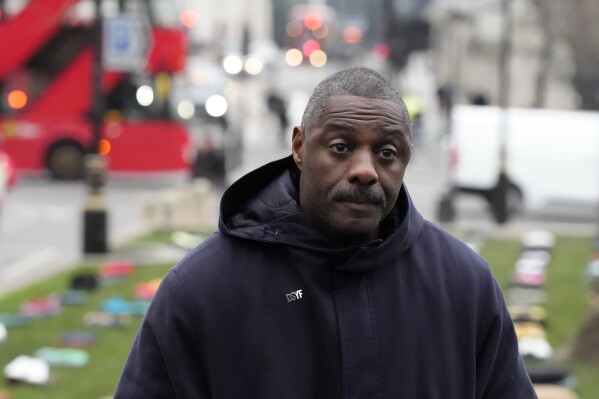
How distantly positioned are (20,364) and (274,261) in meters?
7.04

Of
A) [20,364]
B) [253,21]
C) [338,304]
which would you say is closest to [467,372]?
[338,304]

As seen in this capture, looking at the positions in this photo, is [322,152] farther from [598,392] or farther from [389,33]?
[389,33]

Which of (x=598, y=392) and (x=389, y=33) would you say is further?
(x=389, y=33)

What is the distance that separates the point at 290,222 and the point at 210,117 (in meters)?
39.4

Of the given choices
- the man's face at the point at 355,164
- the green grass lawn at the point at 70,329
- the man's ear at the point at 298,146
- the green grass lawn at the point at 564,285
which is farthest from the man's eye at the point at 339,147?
the green grass lawn at the point at 70,329

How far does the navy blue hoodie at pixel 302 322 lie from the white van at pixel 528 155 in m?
19.8

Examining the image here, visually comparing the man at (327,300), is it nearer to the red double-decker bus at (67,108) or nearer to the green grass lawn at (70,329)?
the green grass lawn at (70,329)

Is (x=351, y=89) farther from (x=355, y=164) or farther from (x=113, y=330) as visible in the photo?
(x=113, y=330)

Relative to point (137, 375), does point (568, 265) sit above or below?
→ below

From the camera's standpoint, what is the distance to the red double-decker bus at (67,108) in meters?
29.2

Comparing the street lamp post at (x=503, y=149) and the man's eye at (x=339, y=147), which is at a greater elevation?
the man's eye at (x=339, y=147)

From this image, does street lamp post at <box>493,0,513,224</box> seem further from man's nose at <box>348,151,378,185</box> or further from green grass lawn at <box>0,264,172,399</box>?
man's nose at <box>348,151,378,185</box>

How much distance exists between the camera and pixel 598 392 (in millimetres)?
9078

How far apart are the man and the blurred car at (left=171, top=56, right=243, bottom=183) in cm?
2391
